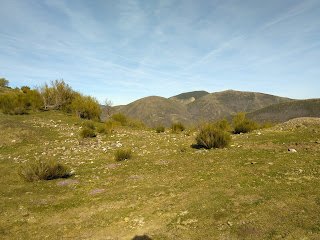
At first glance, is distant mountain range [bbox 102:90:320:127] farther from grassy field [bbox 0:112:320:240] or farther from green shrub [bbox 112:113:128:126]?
grassy field [bbox 0:112:320:240]

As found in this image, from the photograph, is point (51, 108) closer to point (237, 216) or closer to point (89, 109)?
point (89, 109)

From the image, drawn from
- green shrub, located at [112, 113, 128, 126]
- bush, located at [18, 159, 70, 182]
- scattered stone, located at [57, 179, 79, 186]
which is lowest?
scattered stone, located at [57, 179, 79, 186]

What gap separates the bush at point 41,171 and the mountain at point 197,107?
7992cm

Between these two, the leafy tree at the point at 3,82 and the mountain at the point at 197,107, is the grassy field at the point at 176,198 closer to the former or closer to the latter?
the leafy tree at the point at 3,82

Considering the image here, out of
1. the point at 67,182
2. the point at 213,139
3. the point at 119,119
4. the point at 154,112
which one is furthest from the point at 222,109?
the point at 67,182

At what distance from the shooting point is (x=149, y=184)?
6.29 metres

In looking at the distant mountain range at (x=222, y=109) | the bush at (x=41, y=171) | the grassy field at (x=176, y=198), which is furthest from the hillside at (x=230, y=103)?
the bush at (x=41, y=171)

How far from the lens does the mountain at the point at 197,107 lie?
9712cm

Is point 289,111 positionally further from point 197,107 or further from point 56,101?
point 56,101

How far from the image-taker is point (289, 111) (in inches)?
2803

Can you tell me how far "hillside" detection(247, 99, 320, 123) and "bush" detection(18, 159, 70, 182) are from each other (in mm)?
67660

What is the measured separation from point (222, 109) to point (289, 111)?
169 feet

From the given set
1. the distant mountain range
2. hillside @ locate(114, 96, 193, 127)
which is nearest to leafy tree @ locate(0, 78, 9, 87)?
the distant mountain range

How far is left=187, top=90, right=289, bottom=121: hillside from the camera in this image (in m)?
120
